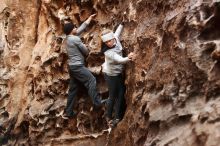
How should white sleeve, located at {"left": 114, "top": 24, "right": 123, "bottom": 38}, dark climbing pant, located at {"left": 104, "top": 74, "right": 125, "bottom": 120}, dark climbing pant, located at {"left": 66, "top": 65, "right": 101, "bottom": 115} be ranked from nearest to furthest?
1. dark climbing pant, located at {"left": 104, "top": 74, "right": 125, "bottom": 120}
2. white sleeve, located at {"left": 114, "top": 24, "right": 123, "bottom": 38}
3. dark climbing pant, located at {"left": 66, "top": 65, "right": 101, "bottom": 115}

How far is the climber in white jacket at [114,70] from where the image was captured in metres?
8.12

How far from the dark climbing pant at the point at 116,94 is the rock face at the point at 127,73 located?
26 cm

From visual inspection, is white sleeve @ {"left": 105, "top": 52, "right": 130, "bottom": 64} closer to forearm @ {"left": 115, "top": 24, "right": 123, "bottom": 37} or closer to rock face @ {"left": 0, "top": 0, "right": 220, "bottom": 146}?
rock face @ {"left": 0, "top": 0, "right": 220, "bottom": 146}

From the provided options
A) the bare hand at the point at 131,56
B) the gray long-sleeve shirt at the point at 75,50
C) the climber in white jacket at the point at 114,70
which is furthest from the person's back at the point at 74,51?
the bare hand at the point at 131,56

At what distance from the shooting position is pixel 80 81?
9406 millimetres

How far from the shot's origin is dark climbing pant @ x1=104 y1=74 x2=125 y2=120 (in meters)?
8.38

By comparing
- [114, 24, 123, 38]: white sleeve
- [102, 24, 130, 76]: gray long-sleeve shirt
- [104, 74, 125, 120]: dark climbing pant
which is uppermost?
[114, 24, 123, 38]: white sleeve

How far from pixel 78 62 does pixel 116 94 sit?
1113mm

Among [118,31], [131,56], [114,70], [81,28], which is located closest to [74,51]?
[81,28]

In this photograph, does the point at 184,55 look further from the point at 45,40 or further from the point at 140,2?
the point at 45,40

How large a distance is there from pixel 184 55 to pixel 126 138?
79.0 inches

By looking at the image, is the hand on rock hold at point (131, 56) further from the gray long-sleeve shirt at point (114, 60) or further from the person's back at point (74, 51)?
the person's back at point (74, 51)

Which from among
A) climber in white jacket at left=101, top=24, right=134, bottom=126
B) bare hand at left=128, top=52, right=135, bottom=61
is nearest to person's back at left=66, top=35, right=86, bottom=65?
climber in white jacket at left=101, top=24, right=134, bottom=126

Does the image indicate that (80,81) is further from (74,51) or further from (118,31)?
(118,31)
